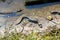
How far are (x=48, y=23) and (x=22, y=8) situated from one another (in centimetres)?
130

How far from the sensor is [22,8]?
5.72 metres

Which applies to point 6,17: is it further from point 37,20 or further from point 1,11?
point 37,20

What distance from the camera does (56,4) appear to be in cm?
565

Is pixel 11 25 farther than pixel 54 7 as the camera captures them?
No

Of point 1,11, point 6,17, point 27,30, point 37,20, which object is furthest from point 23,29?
point 1,11

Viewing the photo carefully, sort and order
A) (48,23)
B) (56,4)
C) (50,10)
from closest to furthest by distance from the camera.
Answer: (48,23)
(50,10)
(56,4)

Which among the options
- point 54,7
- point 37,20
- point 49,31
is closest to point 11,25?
point 37,20

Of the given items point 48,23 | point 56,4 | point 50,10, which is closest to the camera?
point 48,23

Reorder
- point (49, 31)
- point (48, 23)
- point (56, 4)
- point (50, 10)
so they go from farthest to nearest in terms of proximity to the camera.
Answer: point (56, 4), point (50, 10), point (48, 23), point (49, 31)

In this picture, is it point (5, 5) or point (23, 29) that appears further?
point (5, 5)

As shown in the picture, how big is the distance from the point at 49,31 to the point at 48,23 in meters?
0.36

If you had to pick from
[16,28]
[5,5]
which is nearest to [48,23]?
[16,28]

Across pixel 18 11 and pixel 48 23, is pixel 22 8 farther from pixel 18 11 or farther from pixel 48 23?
pixel 48 23

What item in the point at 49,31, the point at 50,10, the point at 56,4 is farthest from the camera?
the point at 56,4
